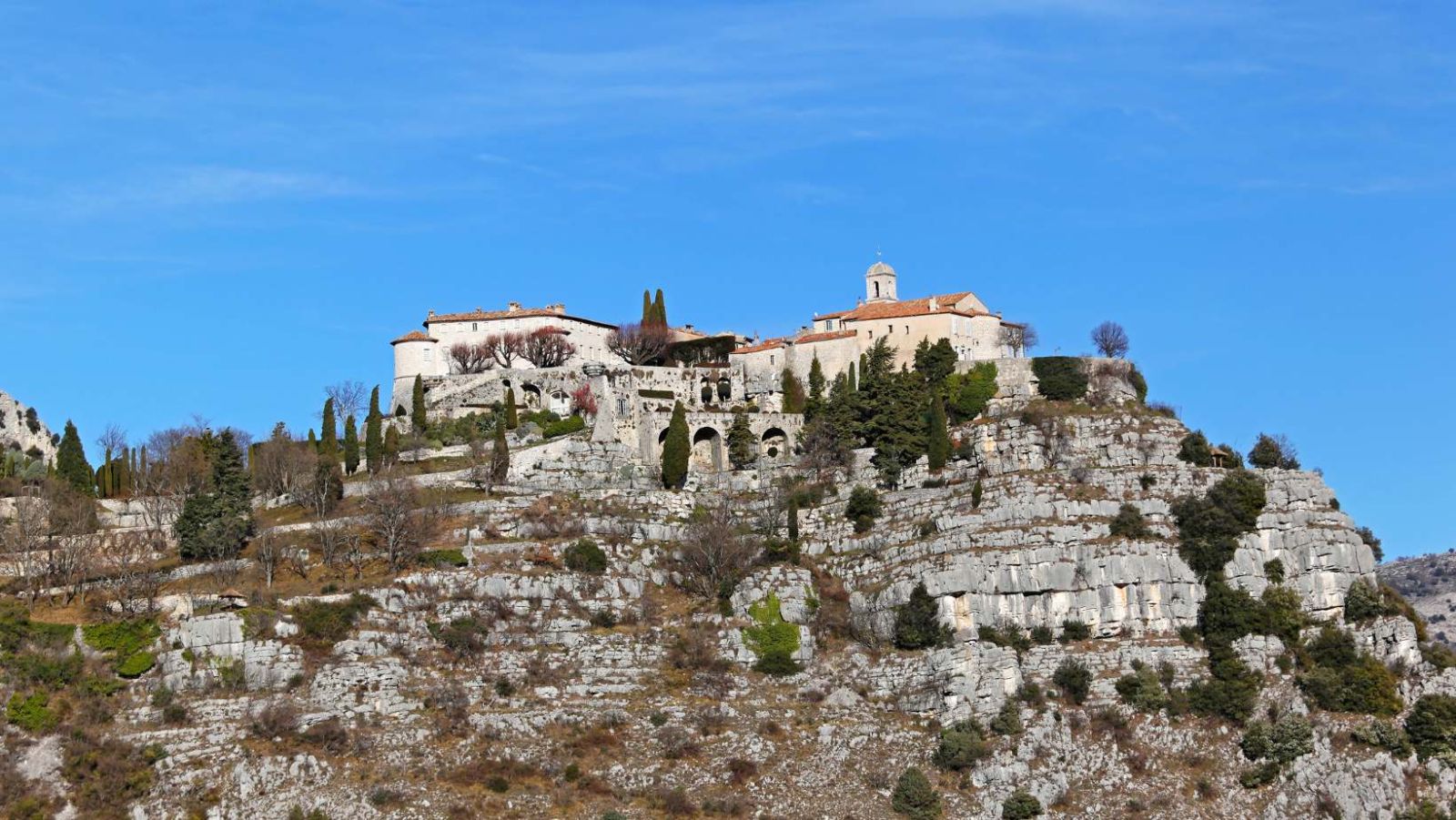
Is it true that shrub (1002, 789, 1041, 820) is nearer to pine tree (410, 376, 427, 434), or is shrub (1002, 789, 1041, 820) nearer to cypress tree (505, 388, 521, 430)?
cypress tree (505, 388, 521, 430)

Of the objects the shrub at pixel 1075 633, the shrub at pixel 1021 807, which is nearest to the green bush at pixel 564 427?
the shrub at pixel 1075 633

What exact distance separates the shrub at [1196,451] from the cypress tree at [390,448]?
38.5 metres

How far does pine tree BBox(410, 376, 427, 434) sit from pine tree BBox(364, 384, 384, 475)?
8.67ft

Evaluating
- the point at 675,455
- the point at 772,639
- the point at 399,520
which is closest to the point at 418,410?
the point at 675,455

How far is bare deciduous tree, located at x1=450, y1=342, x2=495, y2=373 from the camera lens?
11706cm

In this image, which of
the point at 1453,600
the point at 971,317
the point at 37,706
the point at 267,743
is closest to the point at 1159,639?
the point at 971,317

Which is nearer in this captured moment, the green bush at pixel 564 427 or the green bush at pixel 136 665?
the green bush at pixel 136 665

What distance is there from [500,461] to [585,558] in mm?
11771

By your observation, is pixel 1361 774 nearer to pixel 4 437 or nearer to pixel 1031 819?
pixel 1031 819

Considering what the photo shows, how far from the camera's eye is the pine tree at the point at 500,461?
99.2 m

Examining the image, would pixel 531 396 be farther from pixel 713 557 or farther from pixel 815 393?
pixel 713 557

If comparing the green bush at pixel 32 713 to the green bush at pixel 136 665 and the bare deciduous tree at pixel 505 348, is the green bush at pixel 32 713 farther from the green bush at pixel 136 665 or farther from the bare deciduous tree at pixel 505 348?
the bare deciduous tree at pixel 505 348

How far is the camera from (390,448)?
340ft

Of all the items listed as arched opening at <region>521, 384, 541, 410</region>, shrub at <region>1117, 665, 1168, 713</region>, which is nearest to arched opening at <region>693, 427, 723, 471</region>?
arched opening at <region>521, 384, 541, 410</region>
